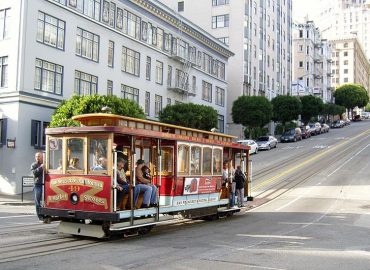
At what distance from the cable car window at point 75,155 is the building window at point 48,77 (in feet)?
Answer: 65.2

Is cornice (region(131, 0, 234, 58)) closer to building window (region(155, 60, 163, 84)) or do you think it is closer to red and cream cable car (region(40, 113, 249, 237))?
building window (region(155, 60, 163, 84))

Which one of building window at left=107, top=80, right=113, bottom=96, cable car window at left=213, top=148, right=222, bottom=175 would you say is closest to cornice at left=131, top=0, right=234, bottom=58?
building window at left=107, top=80, right=113, bottom=96

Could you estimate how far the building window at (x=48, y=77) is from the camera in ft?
101

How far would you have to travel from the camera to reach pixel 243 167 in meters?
19.6

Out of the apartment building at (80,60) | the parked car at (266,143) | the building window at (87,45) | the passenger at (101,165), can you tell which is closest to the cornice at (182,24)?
the apartment building at (80,60)

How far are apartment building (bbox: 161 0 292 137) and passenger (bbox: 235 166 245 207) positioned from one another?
46.6 meters

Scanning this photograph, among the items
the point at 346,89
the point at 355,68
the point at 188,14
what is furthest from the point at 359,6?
the point at 188,14

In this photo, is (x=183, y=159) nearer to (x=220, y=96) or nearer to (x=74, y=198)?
(x=74, y=198)

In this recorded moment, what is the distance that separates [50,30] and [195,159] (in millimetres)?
20636

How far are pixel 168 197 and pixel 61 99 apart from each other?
20611 mm

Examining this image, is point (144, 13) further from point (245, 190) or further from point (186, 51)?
point (245, 190)

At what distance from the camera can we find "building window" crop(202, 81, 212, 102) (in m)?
54.7

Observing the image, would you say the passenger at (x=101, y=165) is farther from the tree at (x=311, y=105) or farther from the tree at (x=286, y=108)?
the tree at (x=311, y=105)

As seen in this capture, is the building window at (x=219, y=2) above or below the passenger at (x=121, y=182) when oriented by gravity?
above
